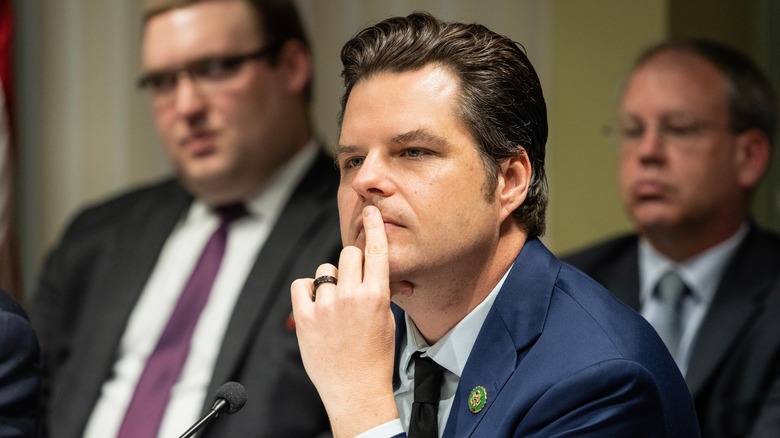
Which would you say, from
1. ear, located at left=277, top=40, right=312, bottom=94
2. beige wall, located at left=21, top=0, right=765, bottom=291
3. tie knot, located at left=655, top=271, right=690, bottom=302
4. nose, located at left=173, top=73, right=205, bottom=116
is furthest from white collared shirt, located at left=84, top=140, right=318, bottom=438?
tie knot, located at left=655, top=271, right=690, bottom=302

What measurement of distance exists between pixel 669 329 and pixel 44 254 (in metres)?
2.25

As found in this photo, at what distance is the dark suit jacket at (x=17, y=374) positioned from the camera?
201 cm

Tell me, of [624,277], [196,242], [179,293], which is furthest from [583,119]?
[179,293]

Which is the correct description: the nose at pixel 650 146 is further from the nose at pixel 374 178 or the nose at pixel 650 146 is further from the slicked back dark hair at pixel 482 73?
the nose at pixel 374 178

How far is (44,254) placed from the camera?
4.09 meters

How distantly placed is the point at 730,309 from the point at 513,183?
3.64ft

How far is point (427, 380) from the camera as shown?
6.24ft

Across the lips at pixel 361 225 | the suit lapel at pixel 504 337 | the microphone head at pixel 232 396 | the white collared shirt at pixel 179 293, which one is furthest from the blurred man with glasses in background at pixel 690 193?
the microphone head at pixel 232 396

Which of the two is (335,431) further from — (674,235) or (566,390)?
(674,235)

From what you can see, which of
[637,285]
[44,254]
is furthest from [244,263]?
[44,254]

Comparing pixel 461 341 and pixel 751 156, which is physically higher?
pixel 461 341

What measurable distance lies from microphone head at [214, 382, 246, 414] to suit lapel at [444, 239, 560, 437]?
0.32 metres

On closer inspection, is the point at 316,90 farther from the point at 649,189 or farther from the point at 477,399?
the point at 477,399

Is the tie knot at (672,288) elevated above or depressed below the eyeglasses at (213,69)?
below
